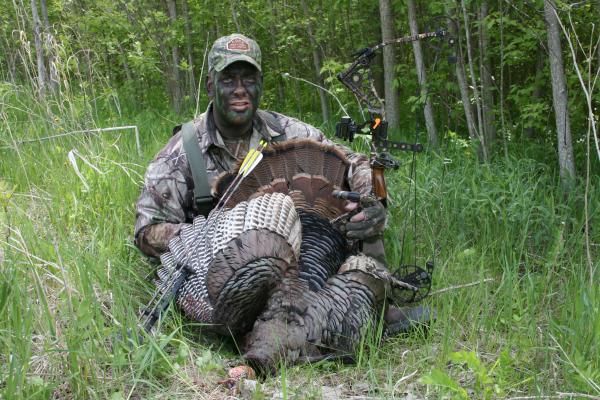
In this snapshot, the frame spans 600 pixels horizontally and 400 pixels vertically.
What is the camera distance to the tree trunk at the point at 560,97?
4.54 m

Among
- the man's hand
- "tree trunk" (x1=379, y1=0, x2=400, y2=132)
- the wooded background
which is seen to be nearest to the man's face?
the wooded background

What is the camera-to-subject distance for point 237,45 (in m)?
4.00

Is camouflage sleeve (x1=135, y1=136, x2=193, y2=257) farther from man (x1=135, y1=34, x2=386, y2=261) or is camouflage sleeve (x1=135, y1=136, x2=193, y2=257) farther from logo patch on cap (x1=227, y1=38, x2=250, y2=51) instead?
logo patch on cap (x1=227, y1=38, x2=250, y2=51)

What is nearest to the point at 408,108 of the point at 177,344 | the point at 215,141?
the point at 215,141

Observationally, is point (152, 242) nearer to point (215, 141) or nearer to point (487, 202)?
point (215, 141)

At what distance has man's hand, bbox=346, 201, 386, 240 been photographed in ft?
11.1

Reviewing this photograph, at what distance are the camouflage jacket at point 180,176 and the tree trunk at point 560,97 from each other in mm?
1655

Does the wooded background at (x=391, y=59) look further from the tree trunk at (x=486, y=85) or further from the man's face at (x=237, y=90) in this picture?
the man's face at (x=237, y=90)

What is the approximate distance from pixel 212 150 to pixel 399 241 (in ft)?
4.49

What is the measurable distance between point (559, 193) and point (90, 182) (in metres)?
3.35

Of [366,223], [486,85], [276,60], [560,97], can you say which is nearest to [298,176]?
[366,223]

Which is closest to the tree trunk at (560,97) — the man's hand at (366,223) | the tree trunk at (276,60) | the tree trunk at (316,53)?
the man's hand at (366,223)

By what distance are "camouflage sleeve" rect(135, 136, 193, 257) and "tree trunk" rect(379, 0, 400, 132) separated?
11.0ft

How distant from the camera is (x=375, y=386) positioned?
271cm
